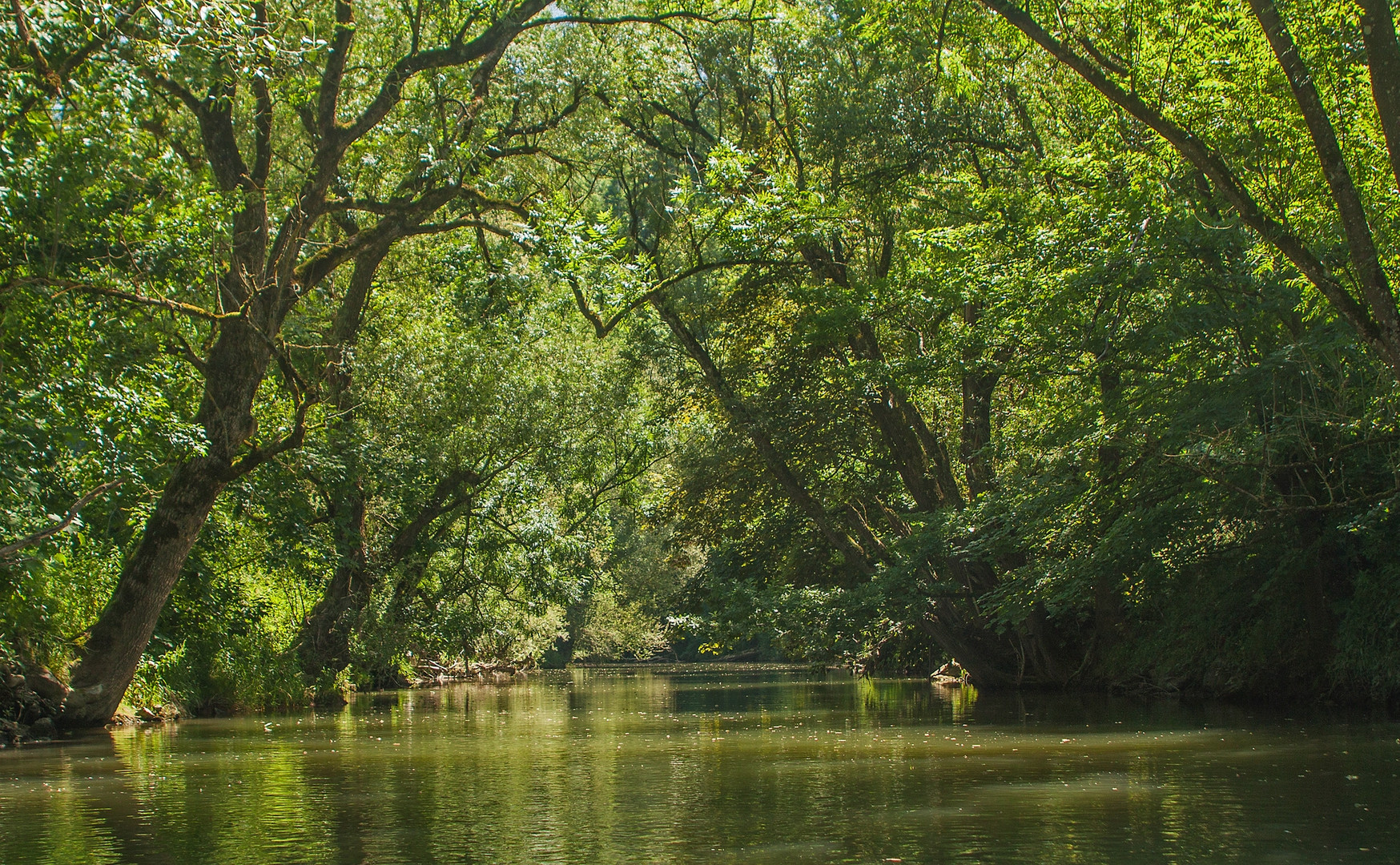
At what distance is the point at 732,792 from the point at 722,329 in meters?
17.3

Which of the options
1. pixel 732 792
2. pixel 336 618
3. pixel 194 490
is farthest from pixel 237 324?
pixel 336 618

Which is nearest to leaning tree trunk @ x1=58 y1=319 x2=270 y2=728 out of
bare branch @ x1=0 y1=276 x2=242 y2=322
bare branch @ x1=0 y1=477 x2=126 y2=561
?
bare branch @ x1=0 y1=276 x2=242 y2=322

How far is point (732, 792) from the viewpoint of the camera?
7914 mm

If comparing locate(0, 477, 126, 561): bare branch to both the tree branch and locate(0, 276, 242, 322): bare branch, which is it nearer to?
locate(0, 276, 242, 322): bare branch

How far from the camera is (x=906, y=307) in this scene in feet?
64.3

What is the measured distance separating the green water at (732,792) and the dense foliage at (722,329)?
2579 millimetres

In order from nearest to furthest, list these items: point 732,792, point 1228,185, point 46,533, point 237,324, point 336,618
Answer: point 732,792, point 1228,185, point 46,533, point 237,324, point 336,618

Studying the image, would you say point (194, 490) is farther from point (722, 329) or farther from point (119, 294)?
point (722, 329)

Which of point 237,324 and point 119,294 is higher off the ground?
point 237,324

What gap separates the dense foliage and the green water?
2.58 metres

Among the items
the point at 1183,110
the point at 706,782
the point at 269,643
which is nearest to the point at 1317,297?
the point at 1183,110

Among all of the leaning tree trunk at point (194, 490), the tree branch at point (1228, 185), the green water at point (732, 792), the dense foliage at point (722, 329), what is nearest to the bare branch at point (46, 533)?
the dense foliage at point (722, 329)

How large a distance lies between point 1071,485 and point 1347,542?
3547 millimetres

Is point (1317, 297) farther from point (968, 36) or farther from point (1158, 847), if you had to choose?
point (1158, 847)
